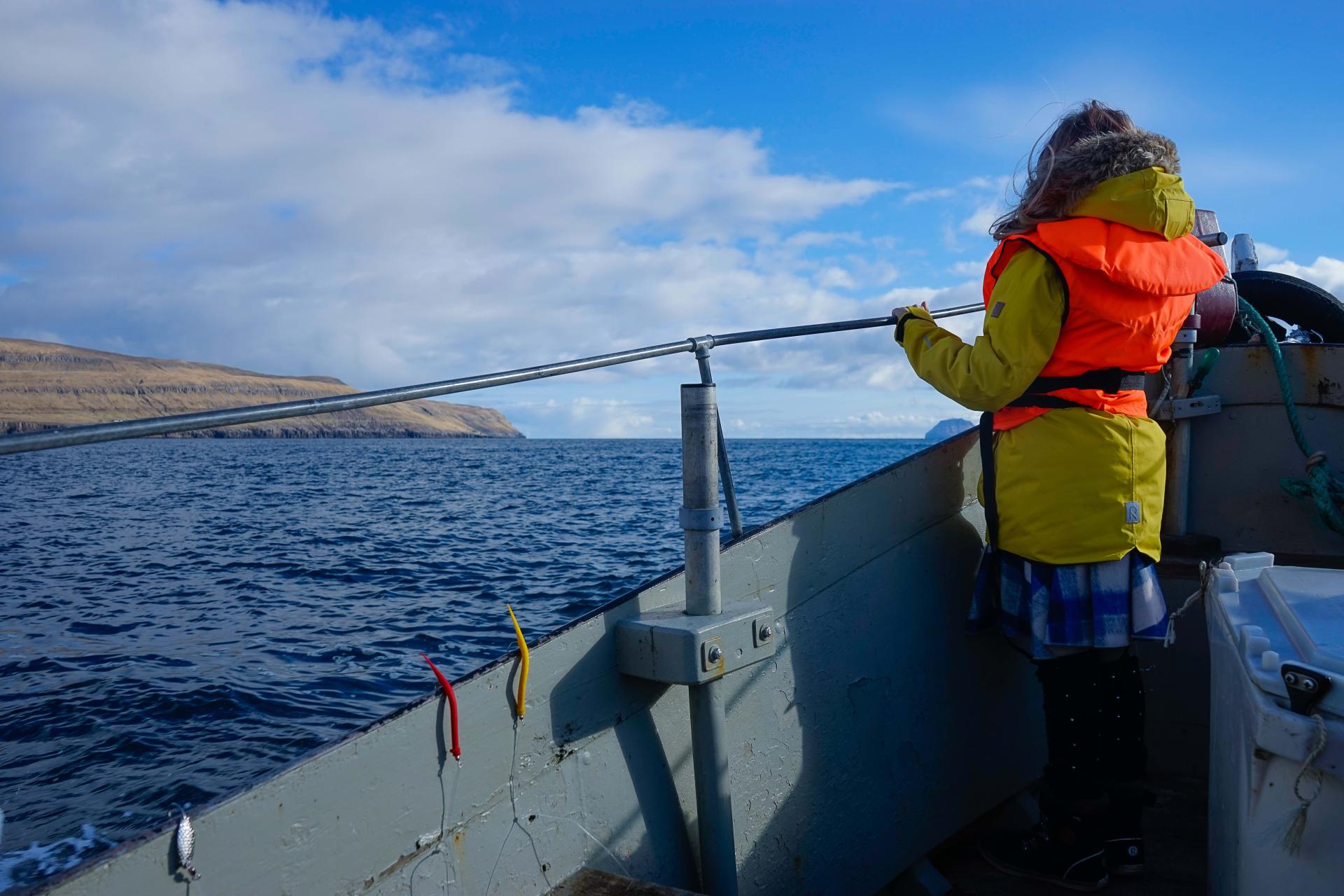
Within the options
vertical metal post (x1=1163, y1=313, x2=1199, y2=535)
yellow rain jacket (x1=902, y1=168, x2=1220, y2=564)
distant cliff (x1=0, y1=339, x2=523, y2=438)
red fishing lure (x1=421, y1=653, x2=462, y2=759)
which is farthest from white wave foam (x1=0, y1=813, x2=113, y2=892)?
distant cliff (x1=0, y1=339, x2=523, y2=438)

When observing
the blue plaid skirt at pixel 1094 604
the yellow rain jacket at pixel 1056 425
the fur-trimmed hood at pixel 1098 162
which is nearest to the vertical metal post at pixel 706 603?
the yellow rain jacket at pixel 1056 425

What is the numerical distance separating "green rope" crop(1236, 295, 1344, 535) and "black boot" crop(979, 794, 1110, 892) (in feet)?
5.66

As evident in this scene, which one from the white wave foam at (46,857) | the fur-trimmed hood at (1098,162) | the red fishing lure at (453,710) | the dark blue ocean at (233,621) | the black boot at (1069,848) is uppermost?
the fur-trimmed hood at (1098,162)

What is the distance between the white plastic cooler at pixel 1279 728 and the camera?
4.63 ft

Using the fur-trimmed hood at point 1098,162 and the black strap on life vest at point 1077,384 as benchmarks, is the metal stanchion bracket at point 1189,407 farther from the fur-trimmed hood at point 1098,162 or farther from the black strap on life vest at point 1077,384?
the fur-trimmed hood at point 1098,162

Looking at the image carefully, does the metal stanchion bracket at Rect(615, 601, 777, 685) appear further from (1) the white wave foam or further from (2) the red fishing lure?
(1) the white wave foam

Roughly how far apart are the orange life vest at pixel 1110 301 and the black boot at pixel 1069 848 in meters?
1.15

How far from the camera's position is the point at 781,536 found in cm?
253

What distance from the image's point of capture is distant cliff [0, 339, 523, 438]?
150 m

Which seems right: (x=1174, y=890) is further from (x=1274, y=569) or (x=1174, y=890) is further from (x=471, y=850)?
(x=471, y=850)

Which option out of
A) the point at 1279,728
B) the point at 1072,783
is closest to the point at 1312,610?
the point at 1279,728

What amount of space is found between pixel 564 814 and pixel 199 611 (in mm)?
11579

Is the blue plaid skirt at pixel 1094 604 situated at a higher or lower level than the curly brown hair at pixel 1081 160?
lower

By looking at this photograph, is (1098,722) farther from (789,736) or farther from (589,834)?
(589,834)
